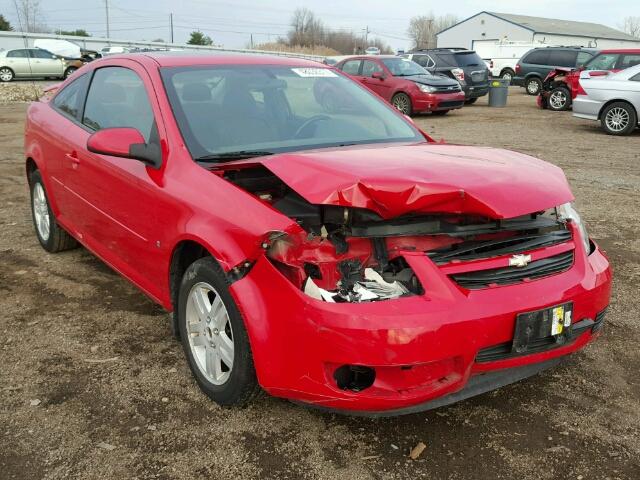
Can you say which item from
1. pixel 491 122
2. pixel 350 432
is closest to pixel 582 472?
pixel 350 432

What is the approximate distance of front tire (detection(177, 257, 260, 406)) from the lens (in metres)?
2.56

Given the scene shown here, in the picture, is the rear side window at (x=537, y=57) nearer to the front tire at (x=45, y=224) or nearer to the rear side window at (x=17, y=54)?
the front tire at (x=45, y=224)

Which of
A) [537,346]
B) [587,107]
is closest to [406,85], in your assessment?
[587,107]

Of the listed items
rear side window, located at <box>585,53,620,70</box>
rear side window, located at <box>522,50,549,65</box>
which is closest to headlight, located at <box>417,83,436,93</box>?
rear side window, located at <box>585,53,620,70</box>

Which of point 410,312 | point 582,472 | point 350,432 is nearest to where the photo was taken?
point 410,312

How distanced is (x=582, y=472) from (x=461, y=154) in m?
1.54

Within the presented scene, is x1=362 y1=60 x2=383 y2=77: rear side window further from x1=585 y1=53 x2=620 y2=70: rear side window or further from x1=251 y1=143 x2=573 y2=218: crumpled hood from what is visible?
x1=251 y1=143 x2=573 y2=218: crumpled hood

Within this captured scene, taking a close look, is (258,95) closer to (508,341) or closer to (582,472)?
(508,341)

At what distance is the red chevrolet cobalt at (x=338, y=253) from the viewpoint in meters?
2.30

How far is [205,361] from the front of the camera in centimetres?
291

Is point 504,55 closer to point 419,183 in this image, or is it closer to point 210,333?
point 419,183

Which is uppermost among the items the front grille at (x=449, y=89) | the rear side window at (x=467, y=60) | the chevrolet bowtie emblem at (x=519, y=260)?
the rear side window at (x=467, y=60)

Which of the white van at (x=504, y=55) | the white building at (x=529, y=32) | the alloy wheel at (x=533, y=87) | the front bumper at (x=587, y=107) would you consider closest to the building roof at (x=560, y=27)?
the white building at (x=529, y=32)

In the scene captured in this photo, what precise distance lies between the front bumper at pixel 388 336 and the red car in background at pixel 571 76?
1417cm
